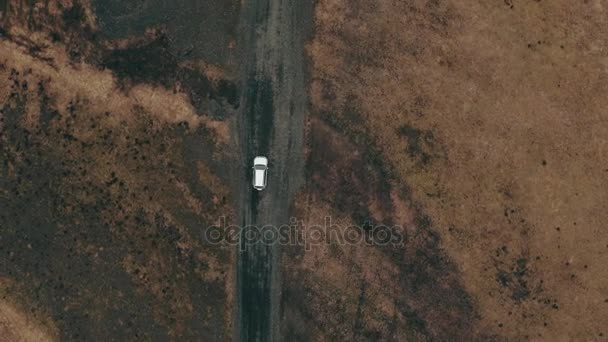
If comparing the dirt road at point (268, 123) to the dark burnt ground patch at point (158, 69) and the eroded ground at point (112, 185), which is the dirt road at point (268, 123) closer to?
the eroded ground at point (112, 185)

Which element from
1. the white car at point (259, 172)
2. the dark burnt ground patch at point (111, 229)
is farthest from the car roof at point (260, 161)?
the dark burnt ground patch at point (111, 229)

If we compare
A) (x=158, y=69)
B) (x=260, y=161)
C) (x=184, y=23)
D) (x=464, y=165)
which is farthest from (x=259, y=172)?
(x=464, y=165)

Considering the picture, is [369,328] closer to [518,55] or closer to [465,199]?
[465,199]

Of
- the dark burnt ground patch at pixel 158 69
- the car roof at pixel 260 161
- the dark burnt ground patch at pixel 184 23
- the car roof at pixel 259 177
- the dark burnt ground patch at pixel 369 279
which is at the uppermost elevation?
the dark burnt ground patch at pixel 184 23

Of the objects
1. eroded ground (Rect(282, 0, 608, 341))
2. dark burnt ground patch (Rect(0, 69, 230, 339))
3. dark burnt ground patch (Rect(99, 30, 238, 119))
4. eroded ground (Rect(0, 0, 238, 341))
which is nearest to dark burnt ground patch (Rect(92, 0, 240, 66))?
eroded ground (Rect(0, 0, 238, 341))

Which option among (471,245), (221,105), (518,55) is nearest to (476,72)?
(518,55)

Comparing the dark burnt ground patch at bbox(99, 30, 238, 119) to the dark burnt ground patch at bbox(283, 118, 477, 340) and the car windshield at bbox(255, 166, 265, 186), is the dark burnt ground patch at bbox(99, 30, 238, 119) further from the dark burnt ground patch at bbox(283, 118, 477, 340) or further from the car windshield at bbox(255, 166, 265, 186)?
the dark burnt ground patch at bbox(283, 118, 477, 340)
